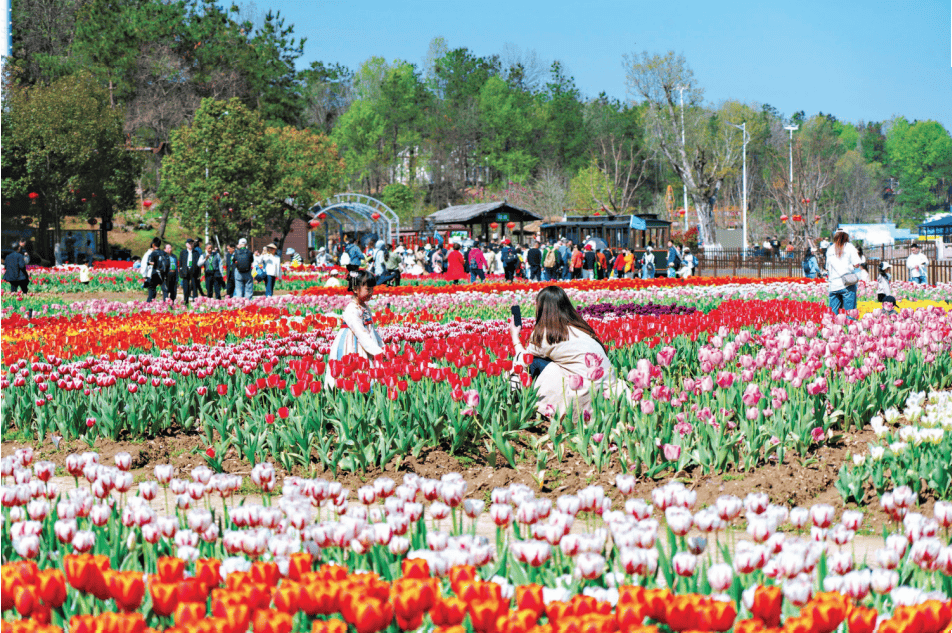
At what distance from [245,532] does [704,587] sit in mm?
1329

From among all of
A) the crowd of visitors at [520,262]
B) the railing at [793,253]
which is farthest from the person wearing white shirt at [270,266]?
the railing at [793,253]

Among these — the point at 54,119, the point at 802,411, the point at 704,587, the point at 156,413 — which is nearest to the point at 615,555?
the point at 704,587

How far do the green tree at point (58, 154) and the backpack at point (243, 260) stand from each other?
25.7m

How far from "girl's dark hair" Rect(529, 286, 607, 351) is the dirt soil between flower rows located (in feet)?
3.63

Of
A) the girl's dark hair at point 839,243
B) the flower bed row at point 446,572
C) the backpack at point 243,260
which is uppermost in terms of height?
the backpack at point 243,260

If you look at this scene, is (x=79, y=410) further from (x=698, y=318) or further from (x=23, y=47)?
(x=23, y=47)

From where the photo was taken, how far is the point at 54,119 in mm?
42844

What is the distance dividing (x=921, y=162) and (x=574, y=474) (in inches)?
4960

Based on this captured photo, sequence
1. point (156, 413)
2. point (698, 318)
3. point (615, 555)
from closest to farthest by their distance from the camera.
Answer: point (615, 555) < point (156, 413) < point (698, 318)

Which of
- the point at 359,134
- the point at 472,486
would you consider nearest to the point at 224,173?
the point at 359,134

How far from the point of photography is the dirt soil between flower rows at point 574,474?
4.96m

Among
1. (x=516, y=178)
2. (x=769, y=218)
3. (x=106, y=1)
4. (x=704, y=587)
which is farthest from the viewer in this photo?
(x=769, y=218)

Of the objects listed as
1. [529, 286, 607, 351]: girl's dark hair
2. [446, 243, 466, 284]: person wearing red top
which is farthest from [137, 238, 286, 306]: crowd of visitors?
[529, 286, 607, 351]: girl's dark hair

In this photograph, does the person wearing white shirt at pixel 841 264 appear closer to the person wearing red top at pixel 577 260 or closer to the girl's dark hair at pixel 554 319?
the girl's dark hair at pixel 554 319
